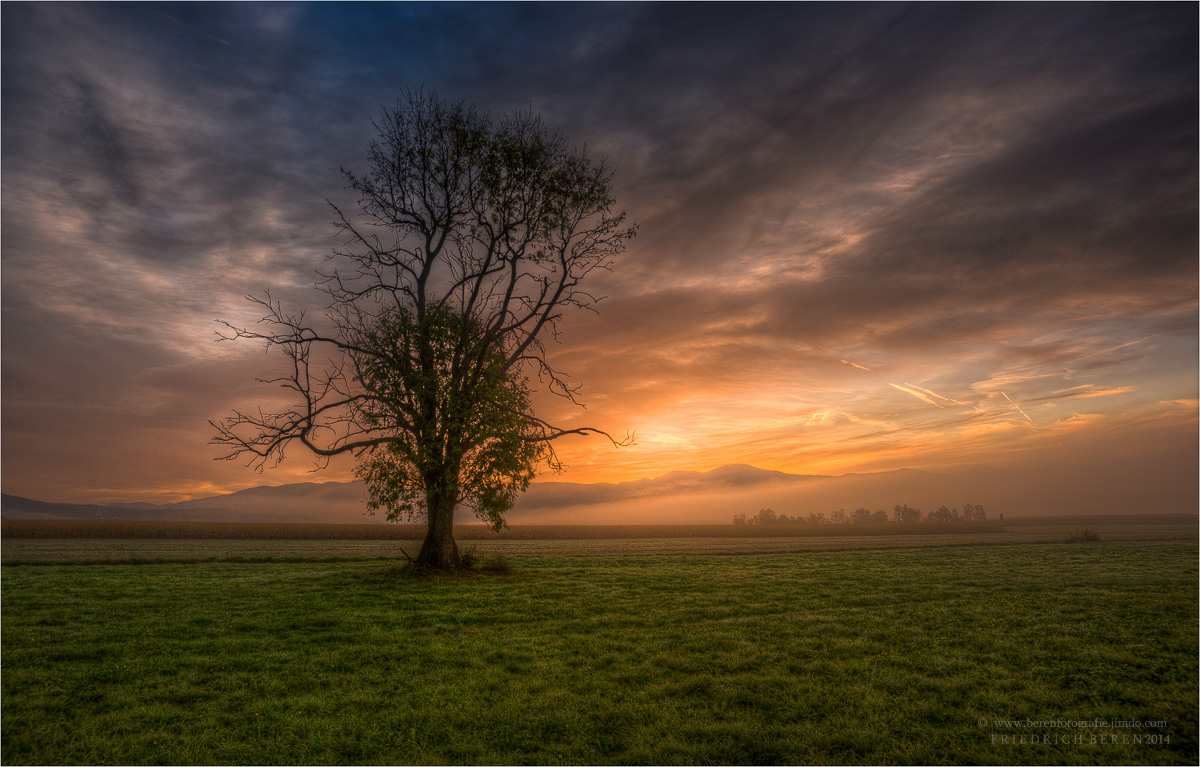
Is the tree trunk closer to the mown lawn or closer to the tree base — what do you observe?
the tree base

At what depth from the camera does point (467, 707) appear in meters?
9.34

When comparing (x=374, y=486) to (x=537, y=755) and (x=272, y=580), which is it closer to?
(x=272, y=580)

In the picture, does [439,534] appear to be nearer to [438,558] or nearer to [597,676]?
[438,558]

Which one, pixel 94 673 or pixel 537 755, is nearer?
pixel 537 755

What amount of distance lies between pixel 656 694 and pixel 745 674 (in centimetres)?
210

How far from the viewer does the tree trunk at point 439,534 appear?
85.5 feet

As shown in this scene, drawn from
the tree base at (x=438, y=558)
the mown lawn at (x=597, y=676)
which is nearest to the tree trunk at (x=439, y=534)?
the tree base at (x=438, y=558)

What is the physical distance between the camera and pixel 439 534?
2645 centimetres

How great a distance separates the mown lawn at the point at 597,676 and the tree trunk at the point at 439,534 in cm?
591

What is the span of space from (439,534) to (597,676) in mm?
17724

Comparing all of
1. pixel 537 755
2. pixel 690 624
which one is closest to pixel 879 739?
pixel 537 755

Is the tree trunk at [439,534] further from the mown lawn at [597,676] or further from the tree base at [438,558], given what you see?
the mown lawn at [597,676]

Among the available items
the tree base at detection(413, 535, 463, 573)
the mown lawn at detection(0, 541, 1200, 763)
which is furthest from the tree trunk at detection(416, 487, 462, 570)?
the mown lawn at detection(0, 541, 1200, 763)

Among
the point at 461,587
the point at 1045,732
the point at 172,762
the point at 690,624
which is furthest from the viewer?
the point at 461,587
